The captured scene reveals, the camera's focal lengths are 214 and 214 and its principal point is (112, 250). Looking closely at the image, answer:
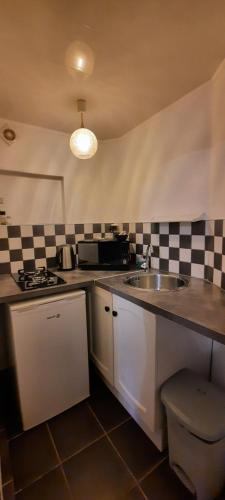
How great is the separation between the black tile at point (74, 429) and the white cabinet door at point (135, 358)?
0.24 meters

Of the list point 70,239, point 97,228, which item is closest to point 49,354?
point 70,239

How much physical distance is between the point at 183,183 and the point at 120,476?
163 cm

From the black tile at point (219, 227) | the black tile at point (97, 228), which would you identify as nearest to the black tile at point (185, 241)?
the black tile at point (219, 227)

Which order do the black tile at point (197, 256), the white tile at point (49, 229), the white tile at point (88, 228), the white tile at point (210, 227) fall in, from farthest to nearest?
the white tile at point (88, 228) < the white tile at point (49, 229) < the black tile at point (197, 256) < the white tile at point (210, 227)

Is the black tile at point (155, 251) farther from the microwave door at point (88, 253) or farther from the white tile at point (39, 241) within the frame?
the white tile at point (39, 241)

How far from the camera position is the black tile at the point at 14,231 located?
1656mm

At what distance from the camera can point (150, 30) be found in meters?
0.90

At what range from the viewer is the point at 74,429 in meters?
1.26

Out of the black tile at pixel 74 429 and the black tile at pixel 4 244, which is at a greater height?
the black tile at pixel 4 244

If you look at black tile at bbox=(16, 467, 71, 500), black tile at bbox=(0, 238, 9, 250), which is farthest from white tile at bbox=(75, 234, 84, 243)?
black tile at bbox=(16, 467, 71, 500)

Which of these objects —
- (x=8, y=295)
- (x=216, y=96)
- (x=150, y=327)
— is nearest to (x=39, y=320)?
(x=8, y=295)

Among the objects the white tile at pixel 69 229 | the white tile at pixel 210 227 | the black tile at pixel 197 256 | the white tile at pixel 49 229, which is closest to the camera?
the white tile at pixel 210 227

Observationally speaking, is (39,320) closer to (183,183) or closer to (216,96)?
(183,183)

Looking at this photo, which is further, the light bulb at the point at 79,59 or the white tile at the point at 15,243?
the white tile at the point at 15,243
